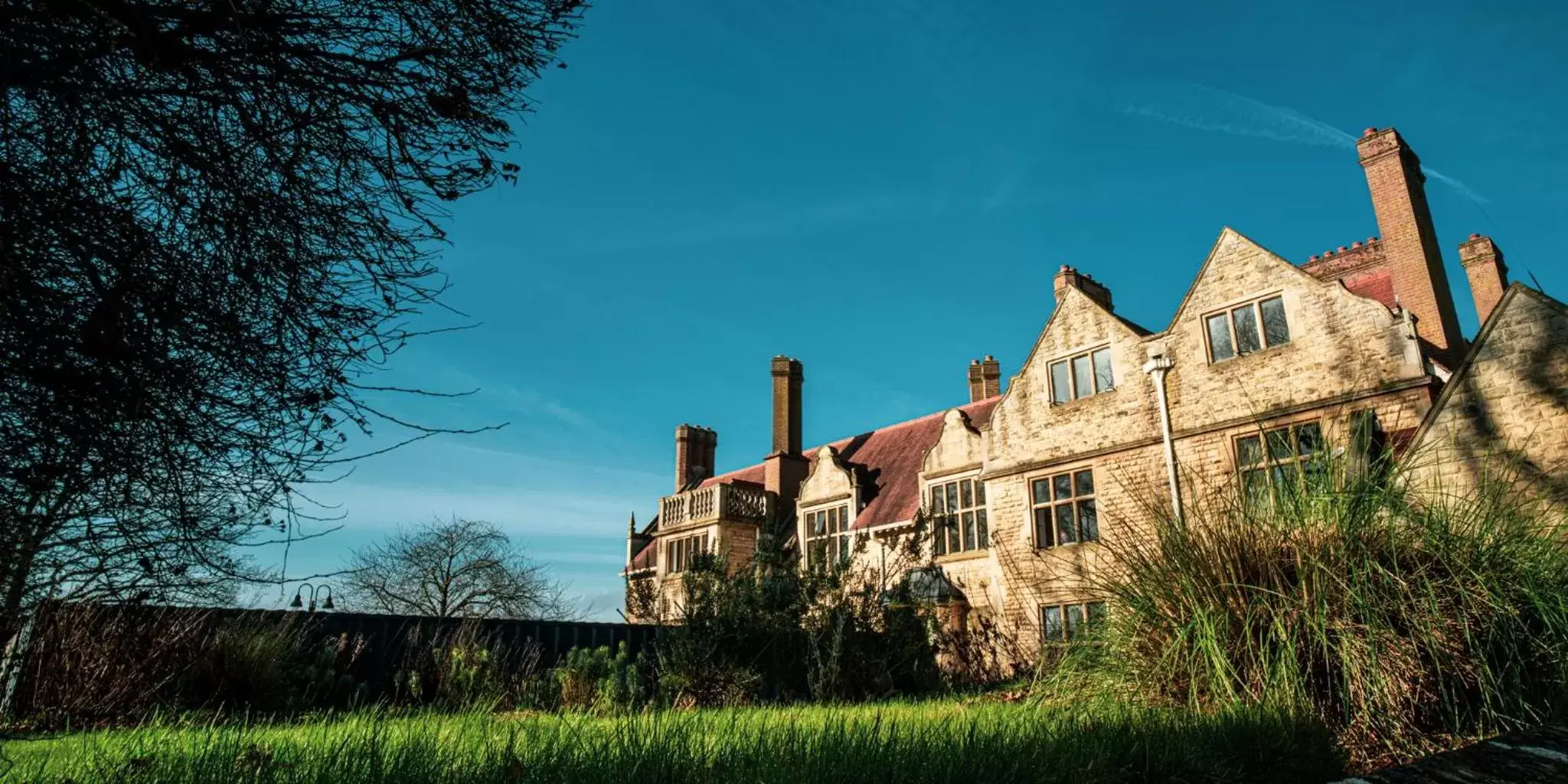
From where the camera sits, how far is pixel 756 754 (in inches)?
160

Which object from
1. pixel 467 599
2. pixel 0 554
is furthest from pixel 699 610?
pixel 467 599

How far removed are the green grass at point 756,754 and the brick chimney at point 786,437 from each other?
71.4ft

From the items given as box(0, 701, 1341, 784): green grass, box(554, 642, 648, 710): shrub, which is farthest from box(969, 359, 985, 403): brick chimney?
box(0, 701, 1341, 784): green grass

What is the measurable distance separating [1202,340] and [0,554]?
17.2 m

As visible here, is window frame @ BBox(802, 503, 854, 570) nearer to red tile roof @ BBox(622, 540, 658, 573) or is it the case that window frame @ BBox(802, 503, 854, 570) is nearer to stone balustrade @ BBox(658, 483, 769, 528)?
stone balustrade @ BBox(658, 483, 769, 528)

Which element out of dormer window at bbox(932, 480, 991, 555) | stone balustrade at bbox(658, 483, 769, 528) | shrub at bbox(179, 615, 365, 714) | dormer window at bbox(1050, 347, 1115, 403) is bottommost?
shrub at bbox(179, 615, 365, 714)

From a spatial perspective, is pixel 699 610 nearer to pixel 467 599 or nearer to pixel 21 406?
pixel 21 406

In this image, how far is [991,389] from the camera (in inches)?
1032

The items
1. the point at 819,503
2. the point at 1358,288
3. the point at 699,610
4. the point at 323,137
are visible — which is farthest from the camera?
the point at 819,503

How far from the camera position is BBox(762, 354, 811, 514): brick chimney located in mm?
27734

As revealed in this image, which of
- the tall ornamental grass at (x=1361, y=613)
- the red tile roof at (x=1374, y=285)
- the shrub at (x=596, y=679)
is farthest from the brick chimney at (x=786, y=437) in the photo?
the tall ornamental grass at (x=1361, y=613)

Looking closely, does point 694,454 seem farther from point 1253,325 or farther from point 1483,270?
point 1483,270

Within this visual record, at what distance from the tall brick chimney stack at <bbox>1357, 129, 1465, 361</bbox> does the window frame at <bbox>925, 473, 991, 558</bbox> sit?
29.7 ft

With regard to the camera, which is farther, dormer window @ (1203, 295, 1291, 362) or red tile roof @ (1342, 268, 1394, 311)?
red tile roof @ (1342, 268, 1394, 311)
